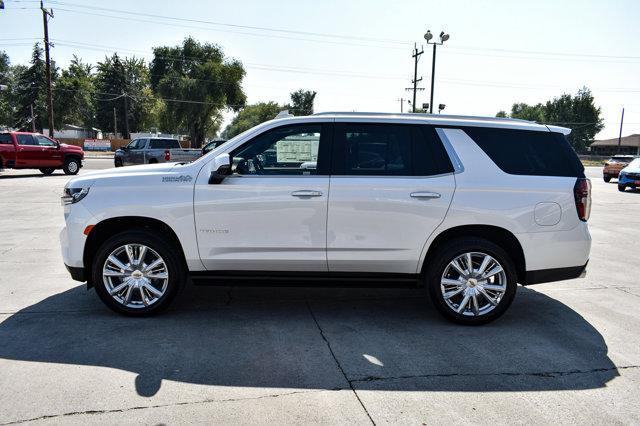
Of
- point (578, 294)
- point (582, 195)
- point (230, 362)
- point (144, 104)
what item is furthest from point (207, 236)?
point (144, 104)

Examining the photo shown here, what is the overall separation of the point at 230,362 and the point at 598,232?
8.90 meters

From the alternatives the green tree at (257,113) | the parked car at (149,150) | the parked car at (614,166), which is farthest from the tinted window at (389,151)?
the green tree at (257,113)

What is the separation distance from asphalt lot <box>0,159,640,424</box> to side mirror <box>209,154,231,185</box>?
136 cm

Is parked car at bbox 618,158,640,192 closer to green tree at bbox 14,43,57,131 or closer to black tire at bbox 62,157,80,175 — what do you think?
black tire at bbox 62,157,80,175

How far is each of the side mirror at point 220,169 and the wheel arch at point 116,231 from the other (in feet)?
2.13

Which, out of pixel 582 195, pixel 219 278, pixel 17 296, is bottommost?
pixel 17 296

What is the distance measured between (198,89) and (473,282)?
57342 mm

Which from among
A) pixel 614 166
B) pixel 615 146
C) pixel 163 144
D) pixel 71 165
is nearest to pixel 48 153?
pixel 71 165

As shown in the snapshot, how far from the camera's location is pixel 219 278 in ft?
15.0

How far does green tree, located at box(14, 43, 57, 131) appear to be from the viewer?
3034 inches

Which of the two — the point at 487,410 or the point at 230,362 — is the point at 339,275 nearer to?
the point at 230,362

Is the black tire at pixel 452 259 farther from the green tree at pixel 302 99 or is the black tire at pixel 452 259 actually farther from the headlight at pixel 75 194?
the green tree at pixel 302 99

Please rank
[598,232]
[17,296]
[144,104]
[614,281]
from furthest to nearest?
[144,104]
[598,232]
[614,281]
[17,296]

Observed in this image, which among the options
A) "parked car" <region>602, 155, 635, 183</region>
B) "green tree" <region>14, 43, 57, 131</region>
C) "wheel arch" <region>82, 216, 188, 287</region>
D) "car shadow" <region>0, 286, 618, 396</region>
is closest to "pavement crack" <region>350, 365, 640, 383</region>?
"car shadow" <region>0, 286, 618, 396</region>
